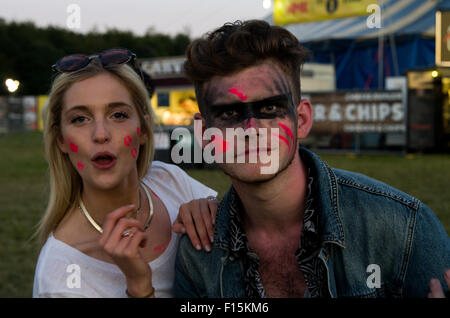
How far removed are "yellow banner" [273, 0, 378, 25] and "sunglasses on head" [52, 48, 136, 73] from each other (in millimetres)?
17343

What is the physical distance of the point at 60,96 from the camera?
2.66 metres

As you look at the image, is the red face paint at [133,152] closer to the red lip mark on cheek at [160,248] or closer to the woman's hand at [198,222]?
the woman's hand at [198,222]

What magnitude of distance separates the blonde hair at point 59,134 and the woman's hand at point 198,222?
2.23 ft

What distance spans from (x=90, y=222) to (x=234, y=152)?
3.40 feet

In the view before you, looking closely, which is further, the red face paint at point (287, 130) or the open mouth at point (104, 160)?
the open mouth at point (104, 160)

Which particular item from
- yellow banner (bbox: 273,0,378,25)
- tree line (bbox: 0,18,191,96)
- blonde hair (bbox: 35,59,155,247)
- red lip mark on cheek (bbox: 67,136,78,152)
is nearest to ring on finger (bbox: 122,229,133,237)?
red lip mark on cheek (bbox: 67,136,78,152)

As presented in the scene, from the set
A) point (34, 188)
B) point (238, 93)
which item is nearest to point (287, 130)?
point (238, 93)

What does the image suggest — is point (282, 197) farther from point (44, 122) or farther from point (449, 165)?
point (449, 165)

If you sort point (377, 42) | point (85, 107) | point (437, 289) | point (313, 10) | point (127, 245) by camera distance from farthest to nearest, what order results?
point (377, 42), point (313, 10), point (85, 107), point (127, 245), point (437, 289)

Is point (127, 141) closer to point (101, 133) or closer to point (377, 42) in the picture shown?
point (101, 133)

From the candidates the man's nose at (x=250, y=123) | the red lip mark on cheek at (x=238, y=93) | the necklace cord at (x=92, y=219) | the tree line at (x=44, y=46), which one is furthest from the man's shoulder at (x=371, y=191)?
the tree line at (x=44, y=46)

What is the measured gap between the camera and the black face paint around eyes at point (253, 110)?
2271 mm

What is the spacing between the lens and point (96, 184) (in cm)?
258

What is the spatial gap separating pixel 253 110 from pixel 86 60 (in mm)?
1080
